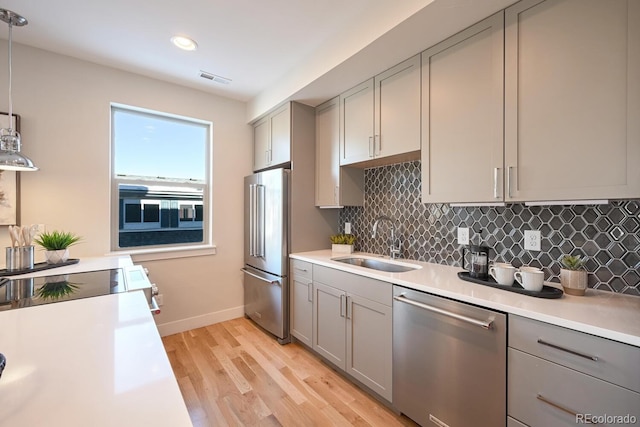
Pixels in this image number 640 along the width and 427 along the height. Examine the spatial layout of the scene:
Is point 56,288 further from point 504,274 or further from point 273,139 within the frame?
point 504,274

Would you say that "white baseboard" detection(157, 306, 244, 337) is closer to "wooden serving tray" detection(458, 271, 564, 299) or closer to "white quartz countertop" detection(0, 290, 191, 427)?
"white quartz countertop" detection(0, 290, 191, 427)

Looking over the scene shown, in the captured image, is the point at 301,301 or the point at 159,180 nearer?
the point at 301,301

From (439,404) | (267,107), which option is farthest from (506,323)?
(267,107)

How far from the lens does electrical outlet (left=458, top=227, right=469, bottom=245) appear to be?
1978mm

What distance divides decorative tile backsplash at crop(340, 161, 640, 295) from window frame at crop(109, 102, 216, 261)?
70.9 inches

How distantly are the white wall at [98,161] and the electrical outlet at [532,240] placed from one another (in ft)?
9.28

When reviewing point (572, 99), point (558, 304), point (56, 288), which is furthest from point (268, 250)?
point (572, 99)

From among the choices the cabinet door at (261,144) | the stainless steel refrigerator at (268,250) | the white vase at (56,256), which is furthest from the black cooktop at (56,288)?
the cabinet door at (261,144)

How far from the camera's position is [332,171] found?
2.69 m

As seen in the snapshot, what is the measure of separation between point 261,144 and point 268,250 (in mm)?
1294

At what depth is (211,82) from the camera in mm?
2867

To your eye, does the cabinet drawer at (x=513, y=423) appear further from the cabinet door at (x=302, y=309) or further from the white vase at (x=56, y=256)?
the white vase at (x=56, y=256)

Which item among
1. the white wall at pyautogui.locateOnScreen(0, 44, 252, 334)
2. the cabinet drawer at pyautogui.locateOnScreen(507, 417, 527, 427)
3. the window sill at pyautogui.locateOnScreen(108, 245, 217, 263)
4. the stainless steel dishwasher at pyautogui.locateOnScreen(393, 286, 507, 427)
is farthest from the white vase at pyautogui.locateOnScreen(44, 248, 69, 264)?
the cabinet drawer at pyautogui.locateOnScreen(507, 417, 527, 427)

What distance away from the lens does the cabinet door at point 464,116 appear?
1.53 metres
